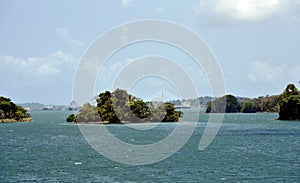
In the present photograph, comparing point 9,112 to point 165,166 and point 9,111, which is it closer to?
point 9,111

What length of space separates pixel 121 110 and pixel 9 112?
41.7 metres

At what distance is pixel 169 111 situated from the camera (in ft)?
458

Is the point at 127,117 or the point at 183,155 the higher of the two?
the point at 127,117

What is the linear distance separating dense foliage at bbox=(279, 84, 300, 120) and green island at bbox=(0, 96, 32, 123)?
86106 millimetres

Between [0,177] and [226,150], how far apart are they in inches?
1191

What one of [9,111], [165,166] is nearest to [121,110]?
[9,111]

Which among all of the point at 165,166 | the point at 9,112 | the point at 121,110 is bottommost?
the point at 165,166

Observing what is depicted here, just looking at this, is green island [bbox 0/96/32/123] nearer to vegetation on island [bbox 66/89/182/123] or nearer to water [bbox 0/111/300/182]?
vegetation on island [bbox 66/89/182/123]

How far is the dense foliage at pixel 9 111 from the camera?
474 ft

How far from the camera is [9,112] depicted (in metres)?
150

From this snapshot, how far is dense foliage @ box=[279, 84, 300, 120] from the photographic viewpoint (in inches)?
5522

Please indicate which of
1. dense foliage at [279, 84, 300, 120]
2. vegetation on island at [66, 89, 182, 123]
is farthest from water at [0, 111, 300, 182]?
dense foliage at [279, 84, 300, 120]

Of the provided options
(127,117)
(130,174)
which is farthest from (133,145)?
(127,117)

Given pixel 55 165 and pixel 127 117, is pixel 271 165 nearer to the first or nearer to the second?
pixel 55 165
